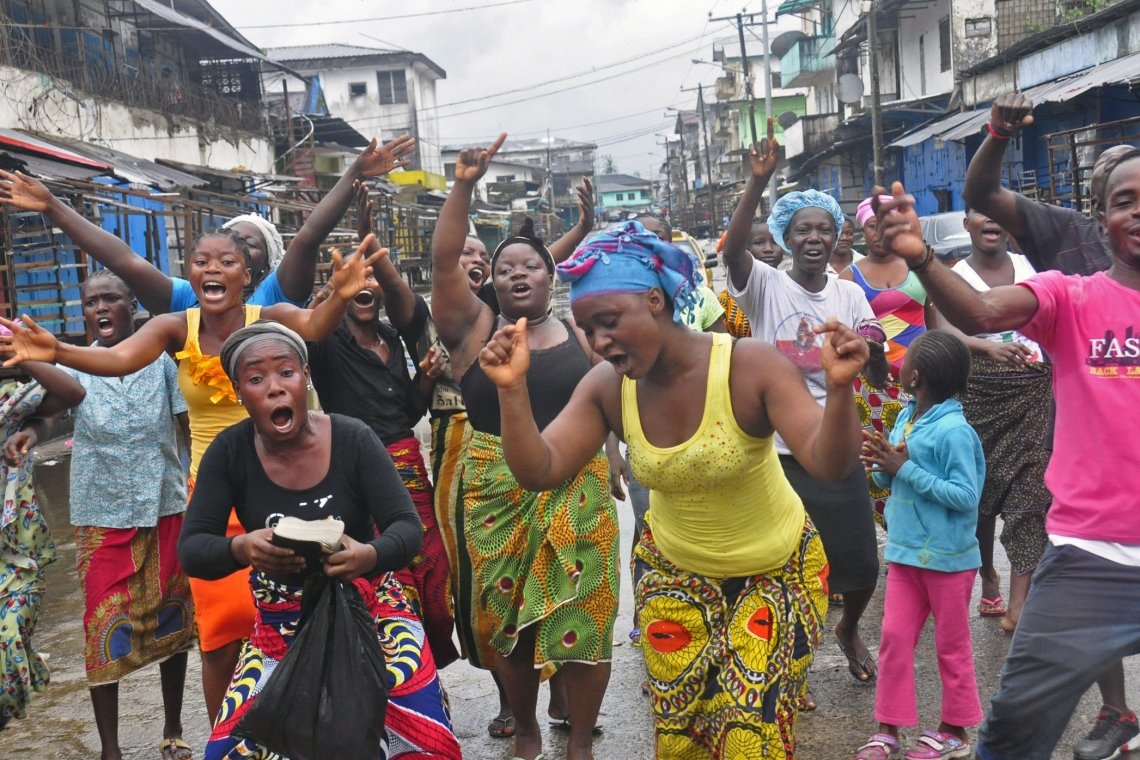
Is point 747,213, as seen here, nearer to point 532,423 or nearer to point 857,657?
point 857,657

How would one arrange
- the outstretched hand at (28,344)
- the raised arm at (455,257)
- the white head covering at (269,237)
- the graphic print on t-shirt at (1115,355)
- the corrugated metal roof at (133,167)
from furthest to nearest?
the corrugated metal roof at (133,167)
the white head covering at (269,237)
the raised arm at (455,257)
the outstretched hand at (28,344)
the graphic print on t-shirt at (1115,355)

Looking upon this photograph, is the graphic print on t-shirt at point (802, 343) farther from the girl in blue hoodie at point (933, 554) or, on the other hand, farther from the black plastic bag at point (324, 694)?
the black plastic bag at point (324, 694)

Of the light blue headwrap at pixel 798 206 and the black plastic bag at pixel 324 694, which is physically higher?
the light blue headwrap at pixel 798 206

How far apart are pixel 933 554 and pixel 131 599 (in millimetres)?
3080

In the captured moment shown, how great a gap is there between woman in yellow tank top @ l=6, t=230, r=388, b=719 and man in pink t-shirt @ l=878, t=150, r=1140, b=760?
6.54 ft

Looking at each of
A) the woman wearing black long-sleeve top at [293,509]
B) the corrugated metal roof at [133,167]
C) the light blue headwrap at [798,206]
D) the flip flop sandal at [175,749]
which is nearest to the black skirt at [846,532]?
the light blue headwrap at [798,206]

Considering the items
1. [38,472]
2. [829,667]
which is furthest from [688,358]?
[38,472]

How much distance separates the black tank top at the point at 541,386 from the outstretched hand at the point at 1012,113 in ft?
5.89

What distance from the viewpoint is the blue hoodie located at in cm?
402

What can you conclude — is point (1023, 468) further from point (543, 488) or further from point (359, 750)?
point (359, 750)

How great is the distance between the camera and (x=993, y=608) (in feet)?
17.7

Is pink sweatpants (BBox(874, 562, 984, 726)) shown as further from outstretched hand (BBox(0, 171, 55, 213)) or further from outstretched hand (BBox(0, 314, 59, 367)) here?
outstretched hand (BBox(0, 171, 55, 213))

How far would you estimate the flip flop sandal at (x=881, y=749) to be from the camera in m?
3.95

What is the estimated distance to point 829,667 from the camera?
197 inches
